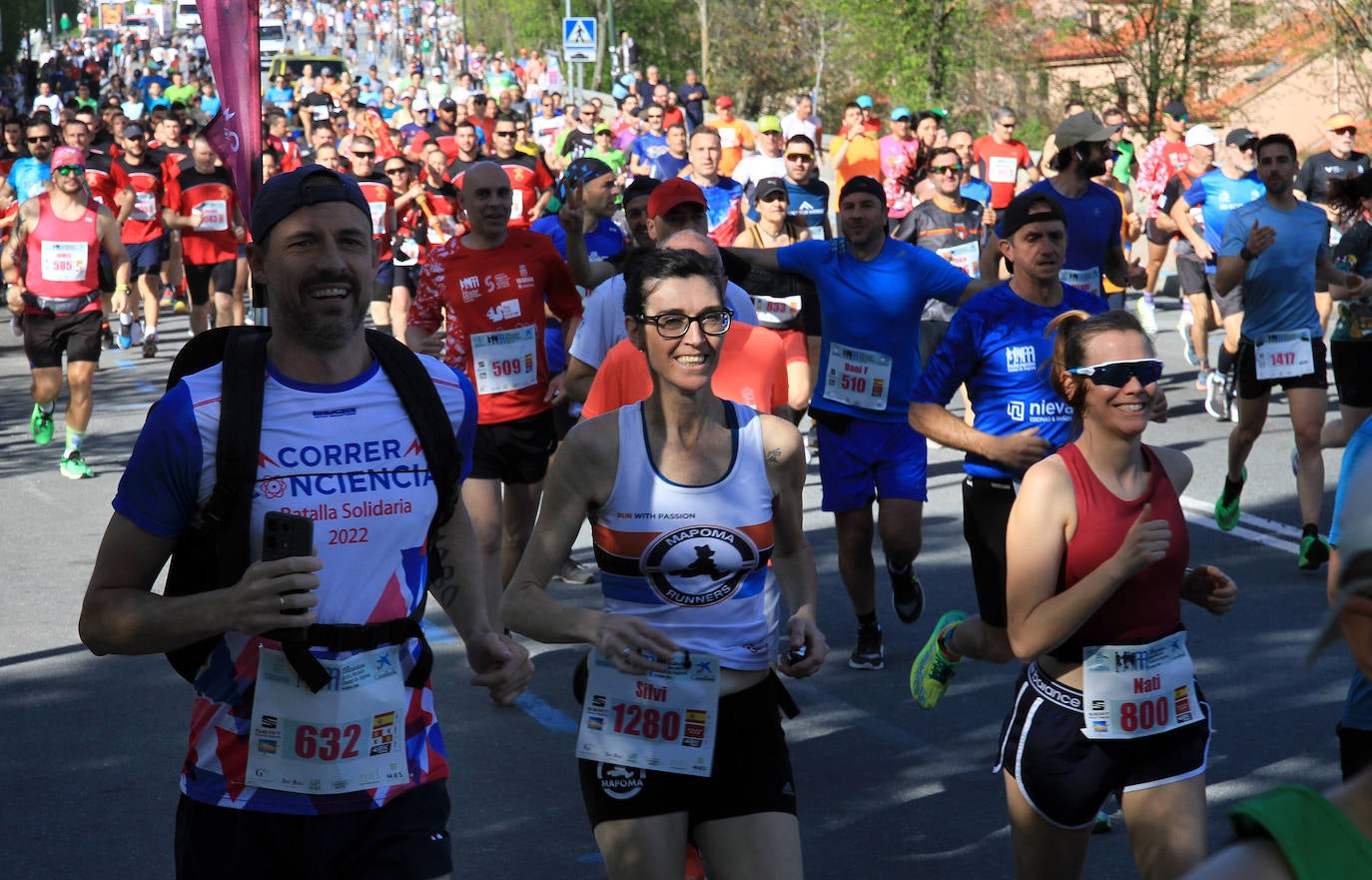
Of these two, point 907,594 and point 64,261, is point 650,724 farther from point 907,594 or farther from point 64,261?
point 64,261

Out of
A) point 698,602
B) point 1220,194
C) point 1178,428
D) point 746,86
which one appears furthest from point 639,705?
point 746,86

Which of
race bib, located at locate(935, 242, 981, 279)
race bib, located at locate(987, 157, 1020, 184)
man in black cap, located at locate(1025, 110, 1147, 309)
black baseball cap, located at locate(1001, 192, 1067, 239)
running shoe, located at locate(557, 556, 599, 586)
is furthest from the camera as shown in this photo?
race bib, located at locate(987, 157, 1020, 184)

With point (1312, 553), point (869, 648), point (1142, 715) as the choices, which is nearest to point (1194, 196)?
point (1312, 553)

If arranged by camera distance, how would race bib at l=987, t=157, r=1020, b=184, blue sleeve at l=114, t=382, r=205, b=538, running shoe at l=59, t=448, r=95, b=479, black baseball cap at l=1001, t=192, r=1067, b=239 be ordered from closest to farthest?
blue sleeve at l=114, t=382, r=205, b=538 < black baseball cap at l=1001, t=192, r=1067, b=239 < running shoe at l=59, t=448, r=95, b=479 < race bib at l=987, t=157, r=1020, b=184

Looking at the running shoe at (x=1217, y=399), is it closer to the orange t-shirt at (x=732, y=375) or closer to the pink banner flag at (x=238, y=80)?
the orange t-shirt at (x=732, y=375)

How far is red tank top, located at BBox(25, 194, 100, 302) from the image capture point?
39.5 feet

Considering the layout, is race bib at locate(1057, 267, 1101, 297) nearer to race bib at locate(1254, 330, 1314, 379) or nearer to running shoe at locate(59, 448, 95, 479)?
race bib at locate(1254, 330, 1314, 379)

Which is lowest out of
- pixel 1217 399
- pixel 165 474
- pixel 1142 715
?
pixel 1217 399

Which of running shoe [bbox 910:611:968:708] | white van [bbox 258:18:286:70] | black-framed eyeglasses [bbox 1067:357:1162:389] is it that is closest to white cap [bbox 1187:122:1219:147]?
running shoe [bbox 910:611:968:708]

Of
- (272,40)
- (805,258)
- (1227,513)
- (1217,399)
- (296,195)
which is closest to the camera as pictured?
(296,195)

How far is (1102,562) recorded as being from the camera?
13.1 feet

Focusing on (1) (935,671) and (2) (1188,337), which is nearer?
(1) (935,671)

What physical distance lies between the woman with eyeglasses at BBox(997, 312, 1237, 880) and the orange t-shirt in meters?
1.65

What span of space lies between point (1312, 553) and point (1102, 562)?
5.13 meters
